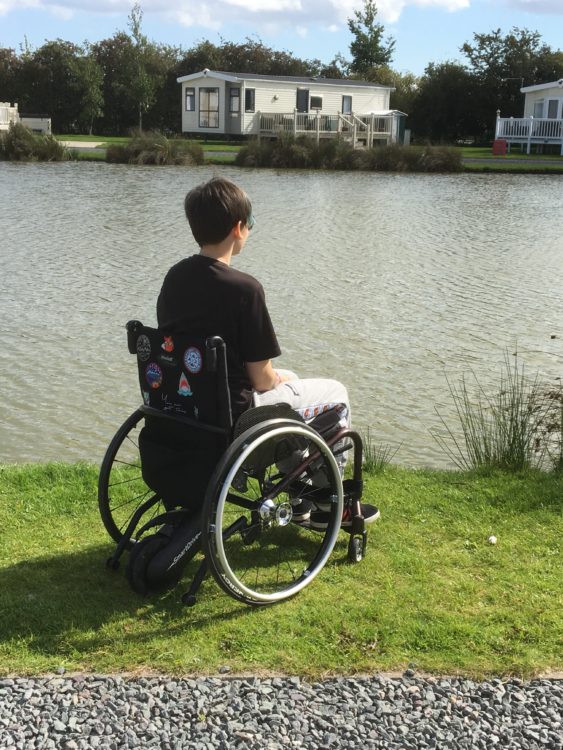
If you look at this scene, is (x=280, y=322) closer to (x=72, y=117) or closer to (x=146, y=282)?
(x=146, y=282)

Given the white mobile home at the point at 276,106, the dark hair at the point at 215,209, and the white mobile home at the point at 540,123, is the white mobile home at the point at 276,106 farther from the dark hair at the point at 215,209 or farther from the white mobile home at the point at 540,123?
the dark hair at the point at 215,209

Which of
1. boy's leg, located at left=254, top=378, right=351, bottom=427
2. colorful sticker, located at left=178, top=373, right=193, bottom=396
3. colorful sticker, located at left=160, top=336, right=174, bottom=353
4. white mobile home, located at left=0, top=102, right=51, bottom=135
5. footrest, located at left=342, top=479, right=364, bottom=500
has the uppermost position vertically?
white mobile home, located at left=0, top=102, right=51, bottom=135

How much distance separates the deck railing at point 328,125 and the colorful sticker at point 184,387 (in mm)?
43270

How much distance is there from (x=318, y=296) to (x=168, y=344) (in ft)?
30.0

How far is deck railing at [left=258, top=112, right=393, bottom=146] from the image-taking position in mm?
47031

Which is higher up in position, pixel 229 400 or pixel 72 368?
pixel 229 400

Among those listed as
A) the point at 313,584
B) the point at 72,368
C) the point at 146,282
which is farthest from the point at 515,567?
the point at 146,282

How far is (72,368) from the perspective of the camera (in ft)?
29.1

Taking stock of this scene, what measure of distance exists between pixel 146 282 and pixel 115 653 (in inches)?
A: 407

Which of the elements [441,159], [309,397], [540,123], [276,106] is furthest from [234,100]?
[309,397]

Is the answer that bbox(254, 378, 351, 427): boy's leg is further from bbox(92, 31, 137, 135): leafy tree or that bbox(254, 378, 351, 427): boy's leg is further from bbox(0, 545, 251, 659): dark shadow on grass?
bbox(92, 31, 137, 135): leafy tree

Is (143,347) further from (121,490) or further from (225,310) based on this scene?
(121,490)

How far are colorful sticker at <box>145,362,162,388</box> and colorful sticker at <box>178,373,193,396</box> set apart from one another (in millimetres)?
104

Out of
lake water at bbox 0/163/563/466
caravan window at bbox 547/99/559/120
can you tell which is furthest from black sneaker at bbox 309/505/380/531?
caravan window at bbox 547/99/559/120
